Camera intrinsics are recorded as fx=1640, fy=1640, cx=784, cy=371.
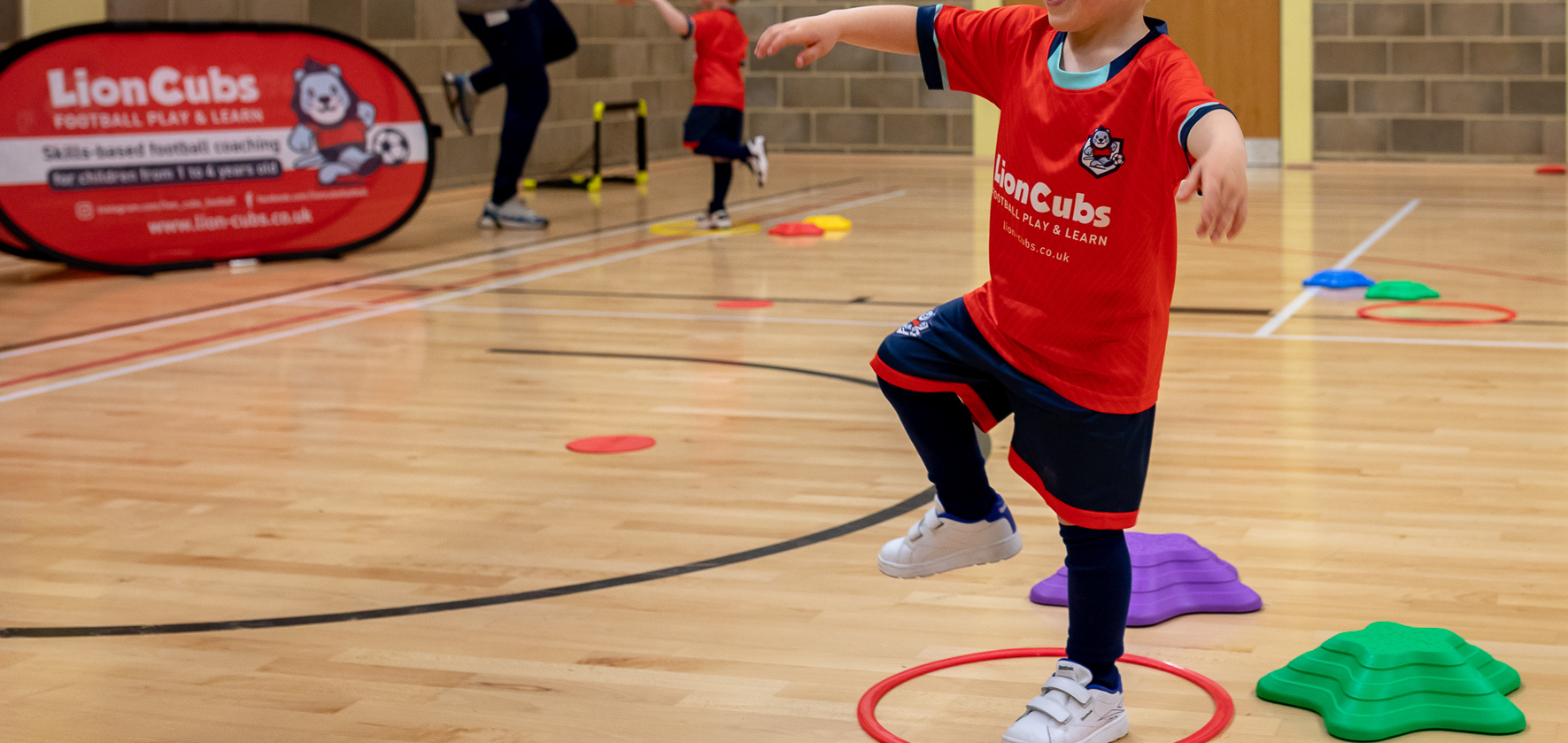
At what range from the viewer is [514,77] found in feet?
25.9

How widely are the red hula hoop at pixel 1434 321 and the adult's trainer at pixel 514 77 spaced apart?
13.5ft

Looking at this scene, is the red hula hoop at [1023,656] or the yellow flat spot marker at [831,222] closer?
the red hula hoop at [1023,656]

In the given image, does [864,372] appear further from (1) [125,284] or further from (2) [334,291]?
(1) [125,284]

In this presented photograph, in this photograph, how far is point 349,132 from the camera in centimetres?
700

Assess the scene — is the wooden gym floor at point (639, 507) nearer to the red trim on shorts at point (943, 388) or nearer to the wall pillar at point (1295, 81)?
the red trim on shorts at point (943, 388)

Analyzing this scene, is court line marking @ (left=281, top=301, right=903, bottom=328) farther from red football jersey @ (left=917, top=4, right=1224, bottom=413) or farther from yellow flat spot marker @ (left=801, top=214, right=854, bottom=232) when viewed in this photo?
red football jersey @ (left=917, top=4, right=1224, bottom=413)

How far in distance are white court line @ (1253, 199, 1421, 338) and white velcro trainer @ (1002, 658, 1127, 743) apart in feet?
10.5

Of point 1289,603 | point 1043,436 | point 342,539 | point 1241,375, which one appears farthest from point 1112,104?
point 1241,375

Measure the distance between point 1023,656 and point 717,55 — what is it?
231 inches

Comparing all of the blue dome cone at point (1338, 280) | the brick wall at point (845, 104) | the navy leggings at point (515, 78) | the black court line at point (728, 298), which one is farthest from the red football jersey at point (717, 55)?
the brick wall at point (845, 104)

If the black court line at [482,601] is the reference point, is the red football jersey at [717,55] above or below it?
above

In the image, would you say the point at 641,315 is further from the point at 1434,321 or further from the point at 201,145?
the point at 1434,321

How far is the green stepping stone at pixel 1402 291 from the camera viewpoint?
18.3 ft

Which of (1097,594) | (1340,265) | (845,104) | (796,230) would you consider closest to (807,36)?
(1097,594)
